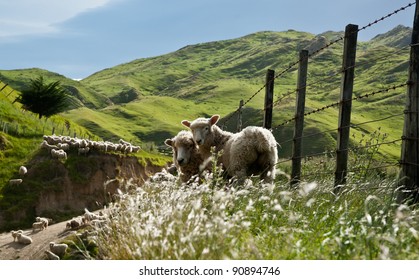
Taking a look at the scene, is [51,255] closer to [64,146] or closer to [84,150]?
[64,146]

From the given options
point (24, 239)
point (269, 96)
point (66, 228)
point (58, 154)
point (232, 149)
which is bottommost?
point (24, 239)

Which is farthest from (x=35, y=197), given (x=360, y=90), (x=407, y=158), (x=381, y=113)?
(x=360, y=90)

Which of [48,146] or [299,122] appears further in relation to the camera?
[48,146]

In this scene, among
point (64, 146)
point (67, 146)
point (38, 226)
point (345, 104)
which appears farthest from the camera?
point (67, 146)

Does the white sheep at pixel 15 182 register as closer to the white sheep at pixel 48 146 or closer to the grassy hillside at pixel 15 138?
the grassy hillside at pixel 15 138

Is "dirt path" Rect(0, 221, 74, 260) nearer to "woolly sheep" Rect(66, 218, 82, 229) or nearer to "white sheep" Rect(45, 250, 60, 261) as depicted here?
"woolly sheep" Rect(66, 218, 82, 229)

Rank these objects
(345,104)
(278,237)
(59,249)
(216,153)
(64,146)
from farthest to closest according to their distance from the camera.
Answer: (64,146) < (216,153) < (345,104) < (59,249) < (278,237)

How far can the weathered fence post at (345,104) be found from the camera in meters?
9.14

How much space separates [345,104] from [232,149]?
2.80 metres

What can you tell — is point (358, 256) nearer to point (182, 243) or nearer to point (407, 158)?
point (182, 243)

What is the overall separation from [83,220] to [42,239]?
900mm

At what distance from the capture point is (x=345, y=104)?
9.23 metres

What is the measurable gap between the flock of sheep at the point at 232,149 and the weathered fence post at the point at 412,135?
309cm

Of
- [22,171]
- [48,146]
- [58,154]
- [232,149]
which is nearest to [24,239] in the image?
[232,149]
